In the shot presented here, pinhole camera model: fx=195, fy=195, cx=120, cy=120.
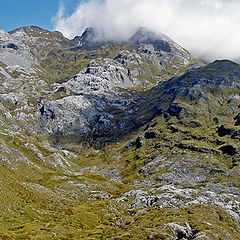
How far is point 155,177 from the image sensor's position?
168375 mm

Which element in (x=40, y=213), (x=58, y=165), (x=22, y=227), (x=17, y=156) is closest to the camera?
(x=22, y=227)

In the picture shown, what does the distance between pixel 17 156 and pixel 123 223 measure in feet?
324

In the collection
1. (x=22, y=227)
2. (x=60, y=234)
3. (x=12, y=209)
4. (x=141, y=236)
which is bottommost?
Answer: (x=141, y=236)

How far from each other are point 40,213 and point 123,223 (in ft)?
105

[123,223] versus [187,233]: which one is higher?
[123,223]

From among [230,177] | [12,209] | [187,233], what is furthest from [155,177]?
[12,209]

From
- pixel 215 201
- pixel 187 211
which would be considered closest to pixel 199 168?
pixel 215 201

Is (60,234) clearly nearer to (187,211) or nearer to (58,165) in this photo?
(187,211)

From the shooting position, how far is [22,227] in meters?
54.3

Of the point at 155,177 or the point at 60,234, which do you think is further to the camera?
the point at 155,177

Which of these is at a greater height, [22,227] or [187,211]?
[22,227]

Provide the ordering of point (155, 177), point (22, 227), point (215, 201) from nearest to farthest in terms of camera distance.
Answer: point (22, 227), point (215, 201), point (155, 177)

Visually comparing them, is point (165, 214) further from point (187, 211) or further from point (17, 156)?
point (17, 156)

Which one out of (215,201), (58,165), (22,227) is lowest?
(215,201)
